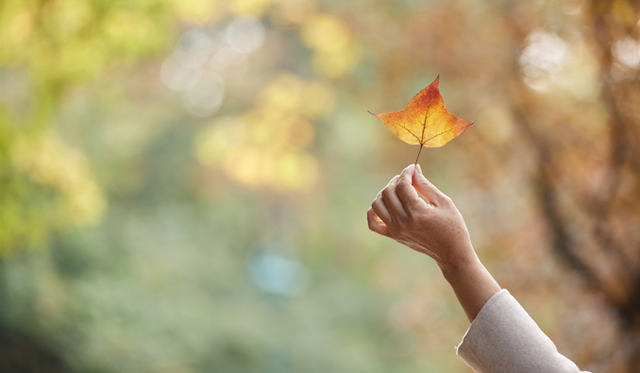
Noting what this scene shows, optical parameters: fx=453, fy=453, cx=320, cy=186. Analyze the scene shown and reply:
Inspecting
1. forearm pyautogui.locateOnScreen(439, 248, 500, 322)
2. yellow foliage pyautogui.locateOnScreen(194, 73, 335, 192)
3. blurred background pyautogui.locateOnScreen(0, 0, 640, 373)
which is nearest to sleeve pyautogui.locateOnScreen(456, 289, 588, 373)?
forearm pyautogui.locateOnScreen(439, 248, 500, 322)

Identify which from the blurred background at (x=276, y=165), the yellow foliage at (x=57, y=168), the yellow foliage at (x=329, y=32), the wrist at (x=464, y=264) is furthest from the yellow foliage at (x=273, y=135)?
the wrist at (x=464, y=264)

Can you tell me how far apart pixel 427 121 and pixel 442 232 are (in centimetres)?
19

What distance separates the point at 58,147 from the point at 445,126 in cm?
253

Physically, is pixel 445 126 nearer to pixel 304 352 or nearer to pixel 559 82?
Answer: pixel 559 82

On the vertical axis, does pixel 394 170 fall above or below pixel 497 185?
above

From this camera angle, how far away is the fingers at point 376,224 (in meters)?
0.78

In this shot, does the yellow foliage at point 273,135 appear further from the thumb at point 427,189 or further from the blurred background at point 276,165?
the thumb at point 427,189

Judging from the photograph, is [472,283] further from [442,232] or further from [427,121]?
[427,121]

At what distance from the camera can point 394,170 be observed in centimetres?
333

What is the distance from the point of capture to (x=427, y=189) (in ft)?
2.37

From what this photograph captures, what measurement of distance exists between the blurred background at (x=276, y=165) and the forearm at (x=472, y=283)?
6.67 ft

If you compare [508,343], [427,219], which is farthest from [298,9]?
[508,343]

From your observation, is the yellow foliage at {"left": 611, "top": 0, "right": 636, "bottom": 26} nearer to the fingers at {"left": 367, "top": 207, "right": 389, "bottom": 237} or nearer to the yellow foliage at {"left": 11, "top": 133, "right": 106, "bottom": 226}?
the fingers at {"left": 367, "top": 207, "right": 389, "bottom": 237}

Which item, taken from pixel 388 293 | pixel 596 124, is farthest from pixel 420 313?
pixel 388 293
